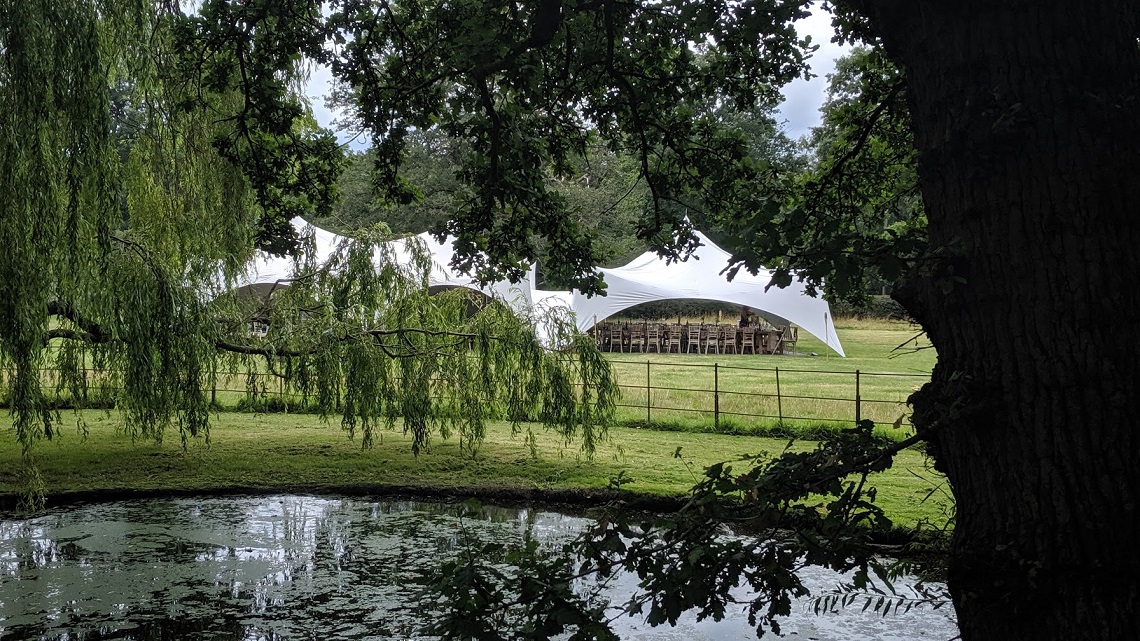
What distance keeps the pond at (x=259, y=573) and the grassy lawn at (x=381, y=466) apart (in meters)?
0.32

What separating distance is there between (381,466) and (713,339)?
14897 mm

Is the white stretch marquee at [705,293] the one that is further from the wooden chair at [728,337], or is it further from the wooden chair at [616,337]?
the wooden chair at [616,337]

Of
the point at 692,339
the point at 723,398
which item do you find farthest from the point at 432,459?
the point at 692,339

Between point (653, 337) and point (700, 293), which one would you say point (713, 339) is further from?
point (700, 293)

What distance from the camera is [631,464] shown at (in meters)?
8.97

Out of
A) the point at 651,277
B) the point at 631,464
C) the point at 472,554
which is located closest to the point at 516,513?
the point at 631,464

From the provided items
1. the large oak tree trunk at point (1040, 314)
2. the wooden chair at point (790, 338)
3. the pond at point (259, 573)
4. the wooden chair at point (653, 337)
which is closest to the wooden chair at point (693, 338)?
the wooden chair at point (653, 337)

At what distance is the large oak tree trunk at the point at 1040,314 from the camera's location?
5.55 feet

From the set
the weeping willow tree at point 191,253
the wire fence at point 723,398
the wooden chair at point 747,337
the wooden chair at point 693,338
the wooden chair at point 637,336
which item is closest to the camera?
the weeping willow tree at point 191,253

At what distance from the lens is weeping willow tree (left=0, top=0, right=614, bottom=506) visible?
4809 mm

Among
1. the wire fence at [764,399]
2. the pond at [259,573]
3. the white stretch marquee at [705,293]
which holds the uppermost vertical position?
the white stretch marquee at [705,293]

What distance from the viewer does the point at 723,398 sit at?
12742 millimetres

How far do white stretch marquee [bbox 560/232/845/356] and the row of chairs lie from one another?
81.8 inches

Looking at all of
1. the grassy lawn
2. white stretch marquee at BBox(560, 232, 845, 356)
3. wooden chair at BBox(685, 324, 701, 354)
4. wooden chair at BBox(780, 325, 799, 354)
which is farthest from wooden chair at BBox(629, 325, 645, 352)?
the grassy lawn
